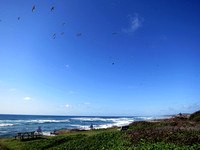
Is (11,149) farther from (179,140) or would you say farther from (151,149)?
(179,140)

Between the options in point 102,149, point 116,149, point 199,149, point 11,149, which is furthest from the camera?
point 11,149

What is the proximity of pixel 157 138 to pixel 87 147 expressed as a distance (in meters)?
7.38

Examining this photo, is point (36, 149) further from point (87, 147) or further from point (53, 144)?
point (87, 147)

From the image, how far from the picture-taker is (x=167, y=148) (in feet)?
32.8

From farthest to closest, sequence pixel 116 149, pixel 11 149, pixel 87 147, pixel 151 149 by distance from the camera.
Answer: pixel 11 149 → pixel 87 147 → pixel 116 149 → pixel 151 149

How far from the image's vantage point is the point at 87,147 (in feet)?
47.0

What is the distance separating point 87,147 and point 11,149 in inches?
409

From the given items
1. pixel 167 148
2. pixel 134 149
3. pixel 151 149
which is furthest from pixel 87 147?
pixel 167 148

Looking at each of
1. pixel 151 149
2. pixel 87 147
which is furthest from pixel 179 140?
pixel 87 147

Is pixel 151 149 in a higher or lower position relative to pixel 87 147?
higher

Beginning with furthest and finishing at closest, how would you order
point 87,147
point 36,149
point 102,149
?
1. point 36,149
2. point 87,147
3. point 102,149

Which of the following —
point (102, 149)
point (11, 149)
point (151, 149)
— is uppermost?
point (151, 149)

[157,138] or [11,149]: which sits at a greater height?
[157,138]

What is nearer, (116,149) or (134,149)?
(134,149)
